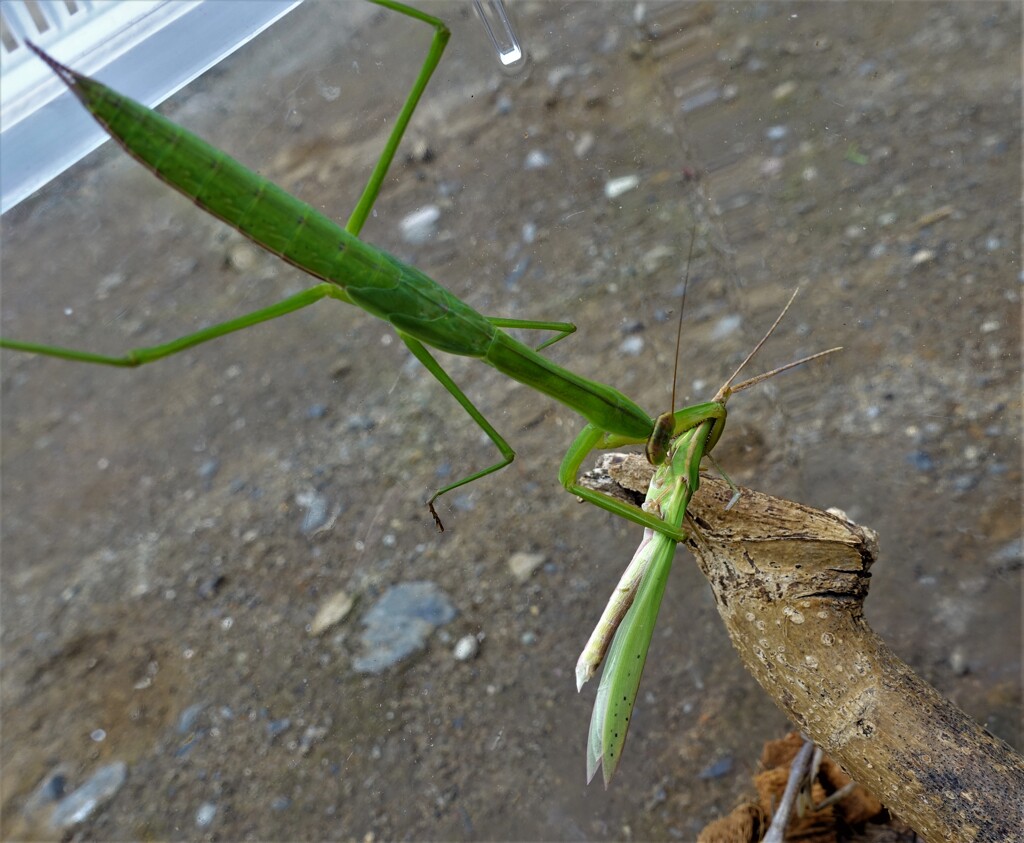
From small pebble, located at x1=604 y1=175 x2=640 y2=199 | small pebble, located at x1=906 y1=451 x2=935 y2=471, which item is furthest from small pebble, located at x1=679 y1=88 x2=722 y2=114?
small pebble, located at x1=906 y1=451 x2=935 y2=471

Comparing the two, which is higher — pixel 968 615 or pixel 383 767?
pixel 383 767

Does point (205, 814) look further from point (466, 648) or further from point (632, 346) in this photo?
point (632, 346)

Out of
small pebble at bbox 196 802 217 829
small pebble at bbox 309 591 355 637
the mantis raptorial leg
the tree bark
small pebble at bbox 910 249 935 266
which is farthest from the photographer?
small pebble at bbox 910 249 935 266

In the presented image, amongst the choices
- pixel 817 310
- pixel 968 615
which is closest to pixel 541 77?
pixel 817 310

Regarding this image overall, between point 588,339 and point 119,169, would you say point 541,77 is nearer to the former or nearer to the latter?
point 588,339

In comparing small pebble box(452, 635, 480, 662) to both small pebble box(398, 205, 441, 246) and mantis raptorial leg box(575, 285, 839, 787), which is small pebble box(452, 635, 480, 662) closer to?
mantis raptorial leg box(575, 285, 839, 787)

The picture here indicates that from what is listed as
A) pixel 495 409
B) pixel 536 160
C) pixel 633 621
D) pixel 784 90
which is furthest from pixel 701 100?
pixel 633 621
